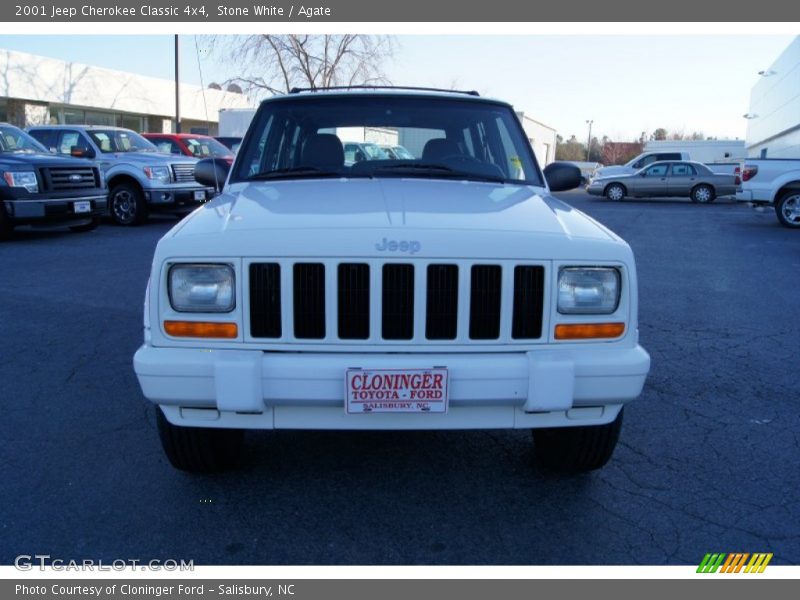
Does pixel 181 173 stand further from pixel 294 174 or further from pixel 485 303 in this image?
pixel 485 303

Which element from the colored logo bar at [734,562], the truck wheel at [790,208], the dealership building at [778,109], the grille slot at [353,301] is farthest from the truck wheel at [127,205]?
the dealership building at [778,109]

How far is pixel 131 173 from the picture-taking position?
13164 millimetres

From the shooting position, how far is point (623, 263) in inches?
111

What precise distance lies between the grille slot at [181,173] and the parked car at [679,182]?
1615 cm

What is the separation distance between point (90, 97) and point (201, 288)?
3319 centimetres

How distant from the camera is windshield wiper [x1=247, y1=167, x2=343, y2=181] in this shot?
12.8ft

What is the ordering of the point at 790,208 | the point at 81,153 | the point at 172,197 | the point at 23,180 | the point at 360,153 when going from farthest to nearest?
1. the point at 790,208
2. the point at 172,197
3. the point at 81,153
4. the point at 23,180
5. the point at 360,153

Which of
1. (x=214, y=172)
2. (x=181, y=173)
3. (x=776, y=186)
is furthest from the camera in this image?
(x=776, y=186)

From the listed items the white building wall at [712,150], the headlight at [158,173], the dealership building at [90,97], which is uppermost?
the dealership building at [90,97]

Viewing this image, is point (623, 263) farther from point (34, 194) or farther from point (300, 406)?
point (34, 194)

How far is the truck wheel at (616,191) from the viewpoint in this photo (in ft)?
82.3

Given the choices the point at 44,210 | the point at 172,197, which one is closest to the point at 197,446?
the point at 44,210

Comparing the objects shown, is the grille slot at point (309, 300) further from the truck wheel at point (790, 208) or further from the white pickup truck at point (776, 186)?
the truck wheel at point (790, 208)

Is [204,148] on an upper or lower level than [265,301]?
upper
